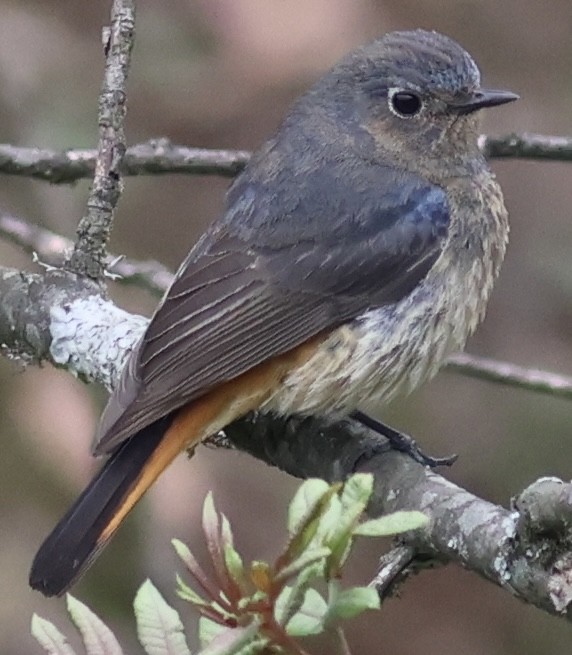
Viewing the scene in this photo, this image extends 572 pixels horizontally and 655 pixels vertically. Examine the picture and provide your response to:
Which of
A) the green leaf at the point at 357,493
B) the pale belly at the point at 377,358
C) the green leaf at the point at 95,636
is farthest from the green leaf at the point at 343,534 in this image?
the pale belly at the point at 377,358

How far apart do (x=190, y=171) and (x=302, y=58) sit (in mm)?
1364

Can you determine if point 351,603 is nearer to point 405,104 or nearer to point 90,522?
point 90,522

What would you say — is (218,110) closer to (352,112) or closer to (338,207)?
(352,112)

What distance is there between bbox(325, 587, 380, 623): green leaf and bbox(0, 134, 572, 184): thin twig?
2.19 metres

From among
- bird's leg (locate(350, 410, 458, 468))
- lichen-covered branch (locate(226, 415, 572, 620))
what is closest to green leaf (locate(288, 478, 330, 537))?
lichen-covered branch (locate(226, 415, 572, 620))

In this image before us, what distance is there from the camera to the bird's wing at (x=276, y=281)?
3.49 meters

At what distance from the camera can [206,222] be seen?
6.01 metres

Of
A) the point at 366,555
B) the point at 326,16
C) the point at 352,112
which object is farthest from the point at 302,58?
the point at 366,555

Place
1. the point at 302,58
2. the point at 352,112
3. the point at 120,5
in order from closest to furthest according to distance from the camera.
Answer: the point at 120,5, the point at 352,112, the point at 302,58

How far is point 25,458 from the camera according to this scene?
4.41m

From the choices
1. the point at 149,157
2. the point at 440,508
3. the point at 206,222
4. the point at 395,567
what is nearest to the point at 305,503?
the point at 440,508

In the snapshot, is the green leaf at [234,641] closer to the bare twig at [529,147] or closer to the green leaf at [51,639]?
the green leaf at [51,639]

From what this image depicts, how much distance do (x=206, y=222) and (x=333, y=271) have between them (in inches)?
91.4

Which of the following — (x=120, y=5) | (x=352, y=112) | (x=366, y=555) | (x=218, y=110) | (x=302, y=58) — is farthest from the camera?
(x=366, y=555)
